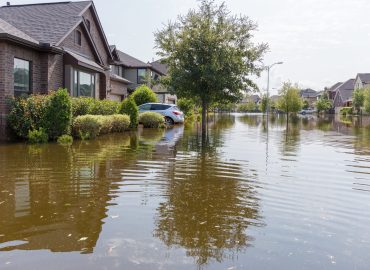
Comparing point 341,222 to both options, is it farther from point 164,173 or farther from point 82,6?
point 82,6

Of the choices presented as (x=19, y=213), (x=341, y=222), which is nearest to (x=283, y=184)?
(x=341, y=222)

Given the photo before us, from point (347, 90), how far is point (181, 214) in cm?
10251

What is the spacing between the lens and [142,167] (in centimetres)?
1024

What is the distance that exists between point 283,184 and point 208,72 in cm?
1278

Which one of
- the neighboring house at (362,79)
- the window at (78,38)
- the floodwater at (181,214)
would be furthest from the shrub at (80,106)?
the neighboring house at (362,79)

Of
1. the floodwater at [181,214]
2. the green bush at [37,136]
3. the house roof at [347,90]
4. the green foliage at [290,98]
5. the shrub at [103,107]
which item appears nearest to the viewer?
the floodwater at [181,214]

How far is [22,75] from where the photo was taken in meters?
A: 17.4

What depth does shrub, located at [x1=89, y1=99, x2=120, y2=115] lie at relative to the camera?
19.7 meters

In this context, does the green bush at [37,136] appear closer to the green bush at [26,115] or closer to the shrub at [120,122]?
the green bush at [26,115]

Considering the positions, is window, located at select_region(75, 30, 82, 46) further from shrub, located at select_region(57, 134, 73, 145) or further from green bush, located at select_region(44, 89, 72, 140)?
shrub, located at select_region(57, 134, 73, 145)

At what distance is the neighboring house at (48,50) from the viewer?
1605cm

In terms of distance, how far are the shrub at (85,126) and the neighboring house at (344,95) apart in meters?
88.5

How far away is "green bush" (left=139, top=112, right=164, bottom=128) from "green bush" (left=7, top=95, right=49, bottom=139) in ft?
37.0

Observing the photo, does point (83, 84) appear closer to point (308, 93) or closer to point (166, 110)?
point (166, 110)
